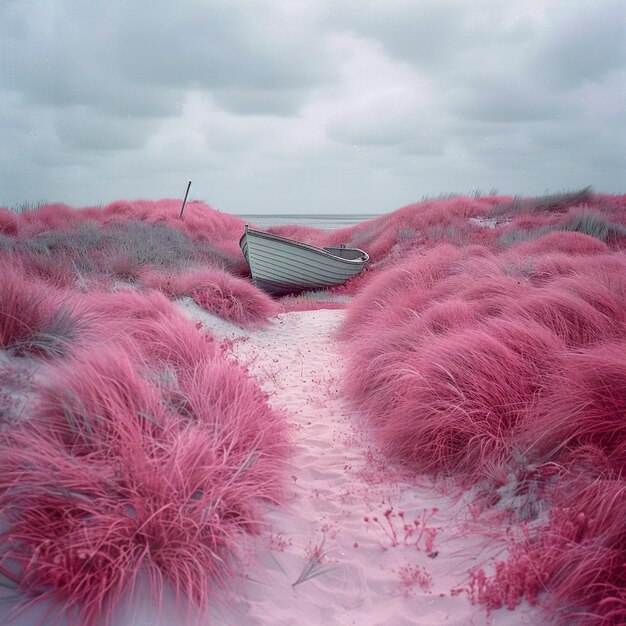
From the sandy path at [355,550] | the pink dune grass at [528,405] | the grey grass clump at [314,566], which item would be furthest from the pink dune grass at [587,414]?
the grey grass clump at [314,566]

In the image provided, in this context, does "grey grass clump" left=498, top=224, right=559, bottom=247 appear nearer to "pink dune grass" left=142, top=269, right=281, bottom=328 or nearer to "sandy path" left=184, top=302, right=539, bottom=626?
"pink dune grass" left=142, top=269, right=281, bottom=328

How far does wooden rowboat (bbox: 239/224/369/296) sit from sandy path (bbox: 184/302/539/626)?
7.79 m

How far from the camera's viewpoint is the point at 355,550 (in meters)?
2.64

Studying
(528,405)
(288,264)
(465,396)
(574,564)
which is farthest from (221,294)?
(574,564)

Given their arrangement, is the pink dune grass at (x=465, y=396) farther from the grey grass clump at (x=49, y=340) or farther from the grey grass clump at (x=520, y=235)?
the grey grass clump at (x=520, y=235)

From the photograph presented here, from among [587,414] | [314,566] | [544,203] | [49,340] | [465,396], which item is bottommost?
[314,566]

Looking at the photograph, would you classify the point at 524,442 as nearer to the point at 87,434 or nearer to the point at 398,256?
the point at 87,434

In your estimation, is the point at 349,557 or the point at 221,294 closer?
the point at 349,557

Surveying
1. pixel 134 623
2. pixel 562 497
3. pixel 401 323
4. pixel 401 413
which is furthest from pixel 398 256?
pixel 134 623

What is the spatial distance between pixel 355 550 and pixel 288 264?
964 cm

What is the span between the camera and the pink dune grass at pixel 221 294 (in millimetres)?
7828

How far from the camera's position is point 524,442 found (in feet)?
9.79

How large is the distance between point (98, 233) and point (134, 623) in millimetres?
10751

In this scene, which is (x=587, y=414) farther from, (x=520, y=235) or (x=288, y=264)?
(x=520, y=235)
